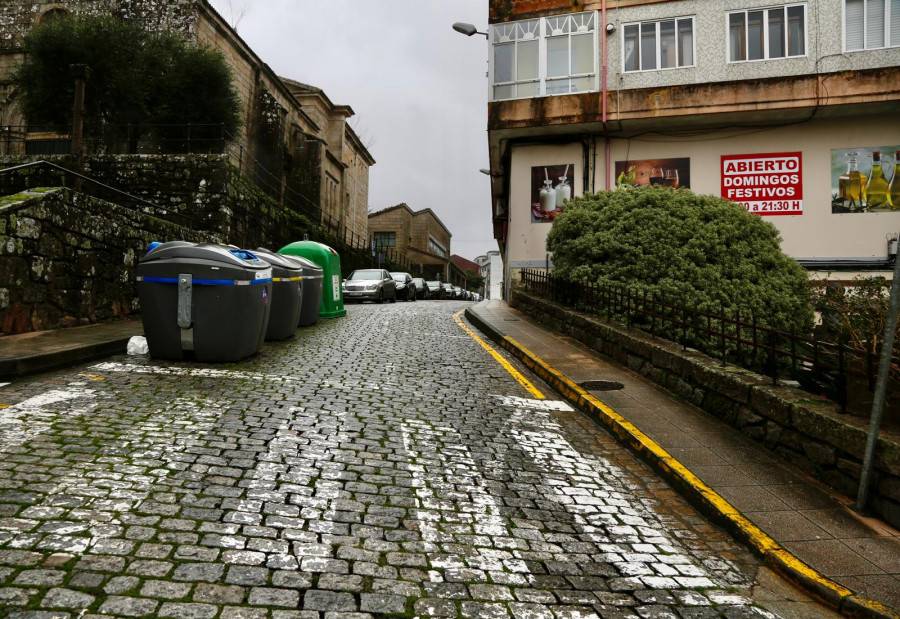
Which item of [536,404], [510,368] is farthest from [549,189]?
[536,404]

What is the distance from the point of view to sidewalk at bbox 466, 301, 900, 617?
2928mm

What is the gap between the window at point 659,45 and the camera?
16922mm

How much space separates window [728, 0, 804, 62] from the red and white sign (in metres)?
2.74

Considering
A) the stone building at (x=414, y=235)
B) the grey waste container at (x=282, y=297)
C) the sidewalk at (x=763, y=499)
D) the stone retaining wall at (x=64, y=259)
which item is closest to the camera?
the sidewalk at (x=763, y=499)

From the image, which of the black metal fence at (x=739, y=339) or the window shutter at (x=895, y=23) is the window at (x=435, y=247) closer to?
the black metal fence at (x=739, y=339)

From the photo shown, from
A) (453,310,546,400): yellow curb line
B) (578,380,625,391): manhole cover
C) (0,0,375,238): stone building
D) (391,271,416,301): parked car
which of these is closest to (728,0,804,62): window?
(453,310,546,400): yellow curb line

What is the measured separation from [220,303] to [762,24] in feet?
54.4

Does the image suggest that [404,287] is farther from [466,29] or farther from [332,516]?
[332,516]

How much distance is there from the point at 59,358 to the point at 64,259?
282 centimetres

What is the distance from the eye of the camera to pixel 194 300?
7.44 metres

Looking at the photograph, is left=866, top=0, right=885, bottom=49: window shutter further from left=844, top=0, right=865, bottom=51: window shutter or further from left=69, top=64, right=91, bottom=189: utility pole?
left=69, top=64, right=91, bottom=189: utility pole

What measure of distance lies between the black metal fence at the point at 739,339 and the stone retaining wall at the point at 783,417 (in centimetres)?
22

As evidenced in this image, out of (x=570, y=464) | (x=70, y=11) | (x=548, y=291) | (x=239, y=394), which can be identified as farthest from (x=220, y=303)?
(x=70, y=11)

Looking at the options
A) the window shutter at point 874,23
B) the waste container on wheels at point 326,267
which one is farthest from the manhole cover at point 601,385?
the window shutter at point 874,23
